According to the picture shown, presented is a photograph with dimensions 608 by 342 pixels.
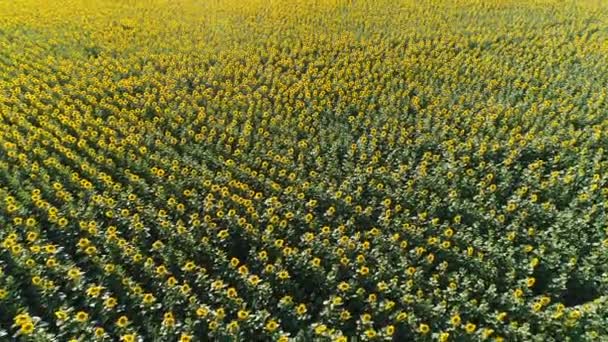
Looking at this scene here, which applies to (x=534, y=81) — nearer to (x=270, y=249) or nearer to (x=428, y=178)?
(x=428, y=178)

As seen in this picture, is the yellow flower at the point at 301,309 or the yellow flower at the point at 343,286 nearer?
the yellow flower at the point at 301,309

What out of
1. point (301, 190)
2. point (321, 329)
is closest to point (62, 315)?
point (321, 329)

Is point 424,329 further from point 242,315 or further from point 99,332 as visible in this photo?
point 99,332

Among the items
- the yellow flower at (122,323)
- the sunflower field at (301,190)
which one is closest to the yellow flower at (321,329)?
the sunflower field at (301,190)

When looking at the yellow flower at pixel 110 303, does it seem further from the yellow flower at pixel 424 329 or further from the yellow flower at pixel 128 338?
the yellow flower at pixel 424 329

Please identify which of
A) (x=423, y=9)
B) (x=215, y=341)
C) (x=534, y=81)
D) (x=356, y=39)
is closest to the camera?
(x=215, y=341)

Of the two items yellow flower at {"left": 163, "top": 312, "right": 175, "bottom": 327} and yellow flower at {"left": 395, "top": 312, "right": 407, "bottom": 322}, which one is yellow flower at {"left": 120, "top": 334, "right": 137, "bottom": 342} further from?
yellow flower at {"left": 395, "top": 312, "right": 407, "bottom": 322}

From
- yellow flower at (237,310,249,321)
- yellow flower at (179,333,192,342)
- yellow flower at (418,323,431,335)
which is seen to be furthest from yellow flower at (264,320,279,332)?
yellow flower at (418,323,431,335)

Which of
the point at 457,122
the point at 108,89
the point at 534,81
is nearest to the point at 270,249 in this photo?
the point at 457,122
